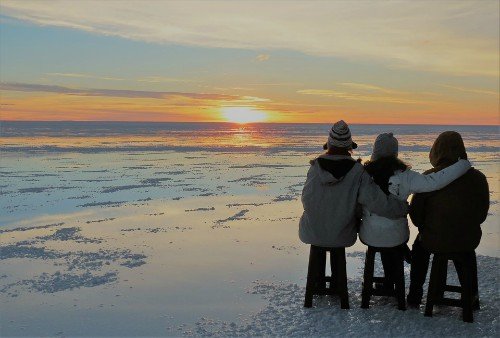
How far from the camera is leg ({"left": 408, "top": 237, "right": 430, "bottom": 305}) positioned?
4.89m

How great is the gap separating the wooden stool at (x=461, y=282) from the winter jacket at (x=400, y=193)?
15.4 inches

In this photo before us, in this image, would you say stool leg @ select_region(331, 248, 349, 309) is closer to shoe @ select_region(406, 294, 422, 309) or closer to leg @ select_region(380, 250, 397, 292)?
leg @ select_region(380, 250, 397, 292)

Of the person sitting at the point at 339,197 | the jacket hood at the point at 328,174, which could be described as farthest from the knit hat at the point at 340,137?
the jacket hood at the point at 328,174

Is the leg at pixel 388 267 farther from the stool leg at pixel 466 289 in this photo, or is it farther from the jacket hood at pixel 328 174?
the jacket hood at pixel 328 174

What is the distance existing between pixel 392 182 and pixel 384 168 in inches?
6.4

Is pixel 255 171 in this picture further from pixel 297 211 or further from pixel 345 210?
pixel 345 210

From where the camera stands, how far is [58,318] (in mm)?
4770

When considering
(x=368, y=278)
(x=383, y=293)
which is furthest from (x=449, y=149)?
(x=383, y=293)

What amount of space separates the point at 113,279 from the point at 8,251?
2080 mm

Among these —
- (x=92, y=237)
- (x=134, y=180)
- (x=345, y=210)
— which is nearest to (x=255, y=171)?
(x=134, y=180)

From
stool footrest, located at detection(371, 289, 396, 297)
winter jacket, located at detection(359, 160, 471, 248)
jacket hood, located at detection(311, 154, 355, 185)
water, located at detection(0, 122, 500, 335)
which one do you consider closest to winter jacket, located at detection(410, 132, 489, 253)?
winter jacket, located at detection(359, 160, 471, 248)

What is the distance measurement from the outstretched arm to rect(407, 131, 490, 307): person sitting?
7cm

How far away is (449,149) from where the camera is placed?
4.59 m

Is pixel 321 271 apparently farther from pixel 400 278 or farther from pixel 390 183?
pixel 390 183
